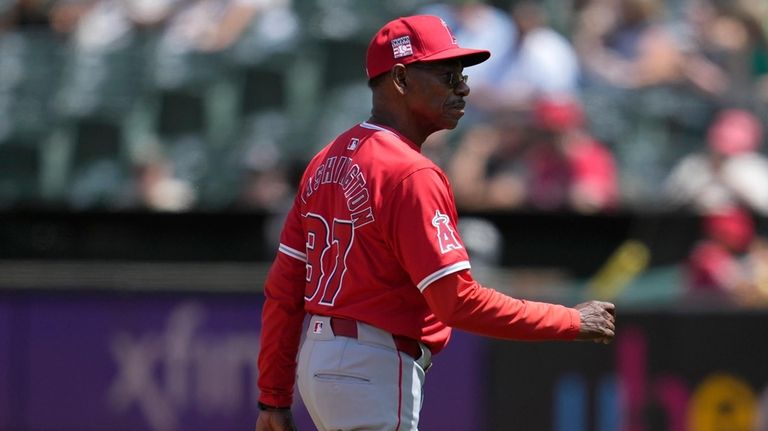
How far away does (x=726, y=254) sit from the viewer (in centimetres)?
812

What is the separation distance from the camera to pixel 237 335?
788cm

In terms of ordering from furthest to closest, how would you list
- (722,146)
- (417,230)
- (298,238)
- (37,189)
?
(37,189)
(722,146)
(298,238)
(417,230)

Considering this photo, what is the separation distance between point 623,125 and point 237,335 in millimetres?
3269

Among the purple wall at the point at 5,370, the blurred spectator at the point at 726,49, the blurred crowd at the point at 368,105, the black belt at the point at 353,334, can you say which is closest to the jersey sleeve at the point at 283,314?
the black belt at the point at 353,334

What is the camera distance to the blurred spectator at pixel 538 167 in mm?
8656

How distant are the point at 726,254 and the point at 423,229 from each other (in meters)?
5.06

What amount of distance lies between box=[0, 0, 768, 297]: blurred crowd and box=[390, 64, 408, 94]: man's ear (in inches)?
188

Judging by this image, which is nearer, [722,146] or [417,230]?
[417,230]

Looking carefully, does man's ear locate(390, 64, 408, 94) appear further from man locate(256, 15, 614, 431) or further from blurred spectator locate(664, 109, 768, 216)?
blurred spectator locate(664, 109, 768, 216)

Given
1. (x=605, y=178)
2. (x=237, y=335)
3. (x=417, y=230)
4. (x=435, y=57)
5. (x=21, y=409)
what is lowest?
(x=21, y=409)

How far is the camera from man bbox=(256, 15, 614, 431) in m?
3.55

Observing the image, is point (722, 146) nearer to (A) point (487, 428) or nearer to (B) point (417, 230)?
(A) point (487, 428)

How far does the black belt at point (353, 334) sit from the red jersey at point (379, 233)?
0.02 m

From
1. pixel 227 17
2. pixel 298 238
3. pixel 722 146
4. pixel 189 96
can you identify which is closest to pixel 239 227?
pixel 189 96
